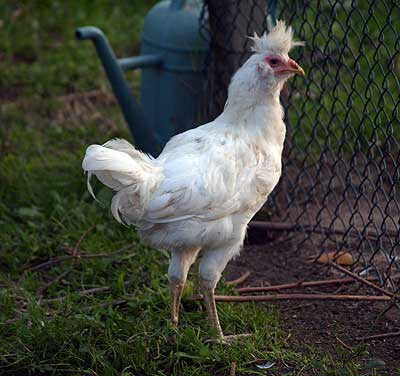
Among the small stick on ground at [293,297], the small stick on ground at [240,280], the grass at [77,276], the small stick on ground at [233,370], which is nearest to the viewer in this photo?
the small stick on ground at [233,370]

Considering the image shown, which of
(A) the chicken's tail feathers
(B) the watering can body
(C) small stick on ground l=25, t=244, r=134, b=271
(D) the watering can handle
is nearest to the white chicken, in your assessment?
(A) the chicken's tail feathers

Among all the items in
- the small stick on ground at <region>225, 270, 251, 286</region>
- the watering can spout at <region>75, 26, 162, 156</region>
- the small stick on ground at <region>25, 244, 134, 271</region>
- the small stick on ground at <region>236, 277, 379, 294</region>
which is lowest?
the small stick on ground at <region>25, 244, 134, 271</region>

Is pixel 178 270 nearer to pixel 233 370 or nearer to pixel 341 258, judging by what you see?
pixel 233 370

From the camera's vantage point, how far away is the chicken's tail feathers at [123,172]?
2.63 metres

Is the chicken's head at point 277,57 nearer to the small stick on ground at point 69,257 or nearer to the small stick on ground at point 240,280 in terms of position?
the small stick on ground at point 240,280

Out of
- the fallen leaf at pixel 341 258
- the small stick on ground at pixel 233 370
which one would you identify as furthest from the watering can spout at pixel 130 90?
the small stick on ground at pixel 233 370

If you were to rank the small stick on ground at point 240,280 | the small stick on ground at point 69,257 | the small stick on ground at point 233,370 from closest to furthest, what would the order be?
the small stick on ground at point 233,370
the small stick on ground at point 240,280
the small stick on ground at point 69,257

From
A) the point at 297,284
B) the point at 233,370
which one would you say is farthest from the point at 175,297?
the point at 297,284

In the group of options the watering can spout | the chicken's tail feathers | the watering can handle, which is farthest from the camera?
the watering can handle

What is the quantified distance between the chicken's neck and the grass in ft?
2.12

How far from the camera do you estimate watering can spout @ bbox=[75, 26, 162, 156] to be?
14.0 feet

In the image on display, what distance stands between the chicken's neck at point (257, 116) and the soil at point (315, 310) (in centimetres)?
76

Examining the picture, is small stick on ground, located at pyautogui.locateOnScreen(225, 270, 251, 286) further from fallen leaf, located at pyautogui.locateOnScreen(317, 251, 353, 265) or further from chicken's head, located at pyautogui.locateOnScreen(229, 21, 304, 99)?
chicken's head, located at pyautogui.locateOnScreen(229, 21, 304, 99)

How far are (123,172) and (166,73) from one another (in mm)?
1841
